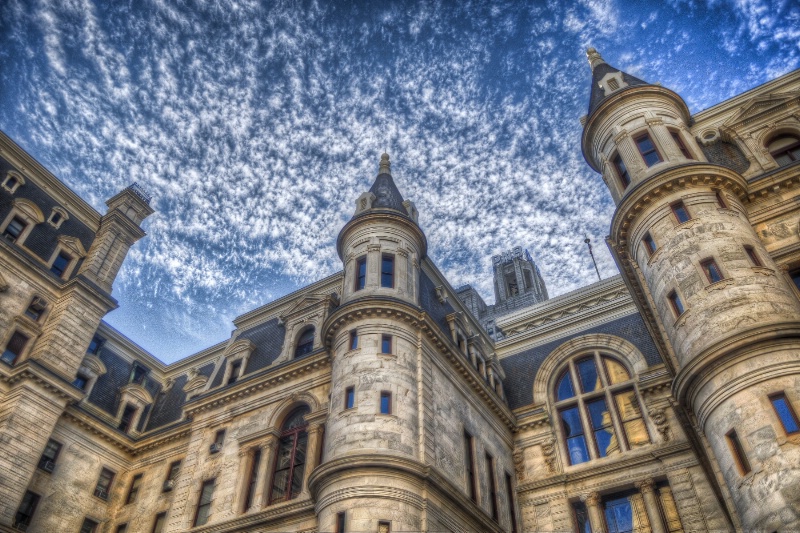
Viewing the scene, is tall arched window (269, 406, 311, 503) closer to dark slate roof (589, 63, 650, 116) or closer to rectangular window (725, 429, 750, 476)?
rectangular window (725, 429, 750, 476)

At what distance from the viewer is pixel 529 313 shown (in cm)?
4053

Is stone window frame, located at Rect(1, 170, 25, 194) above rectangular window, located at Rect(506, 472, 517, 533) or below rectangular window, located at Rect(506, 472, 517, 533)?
above

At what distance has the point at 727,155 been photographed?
2789cm

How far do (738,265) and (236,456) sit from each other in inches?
864

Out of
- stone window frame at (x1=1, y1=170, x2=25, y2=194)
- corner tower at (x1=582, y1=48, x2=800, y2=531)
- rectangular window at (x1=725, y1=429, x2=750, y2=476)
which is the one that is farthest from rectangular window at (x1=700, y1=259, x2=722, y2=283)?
stone window frame at (x1=1, y1=170, x2=25, y2=194)

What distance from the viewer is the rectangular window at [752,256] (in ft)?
69.8

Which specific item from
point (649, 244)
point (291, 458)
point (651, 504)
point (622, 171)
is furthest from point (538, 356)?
point (291, 458)

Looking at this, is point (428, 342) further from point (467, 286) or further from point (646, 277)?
point (467, 286)

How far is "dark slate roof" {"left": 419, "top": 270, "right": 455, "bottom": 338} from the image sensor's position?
30.9 m

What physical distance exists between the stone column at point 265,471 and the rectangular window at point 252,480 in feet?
1.07

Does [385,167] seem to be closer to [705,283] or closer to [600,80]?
[600,80]

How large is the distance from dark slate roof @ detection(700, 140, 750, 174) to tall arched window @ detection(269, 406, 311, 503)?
2188 cm

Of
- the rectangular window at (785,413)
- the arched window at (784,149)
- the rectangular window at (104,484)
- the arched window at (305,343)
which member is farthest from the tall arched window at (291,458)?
the arched window at (784,149)

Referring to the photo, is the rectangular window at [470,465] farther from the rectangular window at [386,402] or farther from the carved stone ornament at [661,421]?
the carved stone ornament at [661,421]
